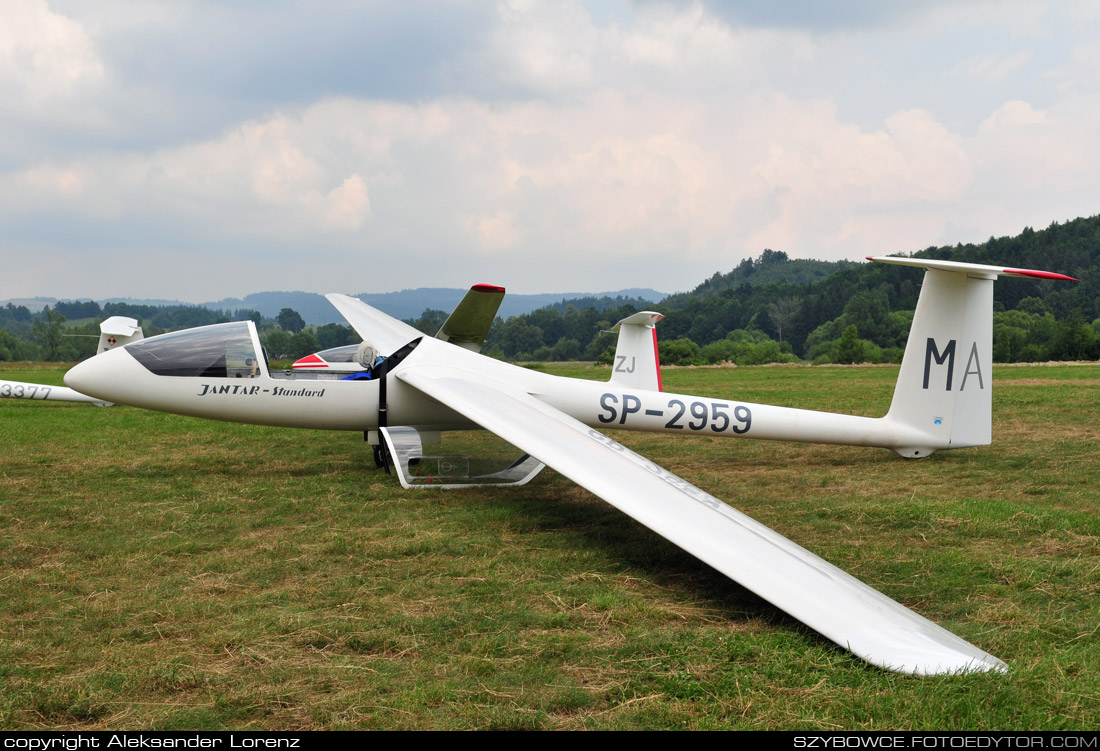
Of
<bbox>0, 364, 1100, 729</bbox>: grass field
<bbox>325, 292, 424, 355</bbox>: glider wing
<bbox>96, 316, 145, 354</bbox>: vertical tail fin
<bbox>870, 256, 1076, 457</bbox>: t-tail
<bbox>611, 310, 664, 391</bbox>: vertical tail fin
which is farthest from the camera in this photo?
<bbox>96, 316, 145, 354</bbox>: vertical tail fin

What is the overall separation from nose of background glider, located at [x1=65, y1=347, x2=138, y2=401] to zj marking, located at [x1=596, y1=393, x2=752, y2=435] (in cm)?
557

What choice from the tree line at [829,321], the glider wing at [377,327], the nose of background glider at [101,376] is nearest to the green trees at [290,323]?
the glider wing at [377,327]

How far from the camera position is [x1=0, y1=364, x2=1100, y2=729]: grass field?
3207 millimetres

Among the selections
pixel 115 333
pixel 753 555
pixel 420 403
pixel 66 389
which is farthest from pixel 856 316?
pixel 753 555

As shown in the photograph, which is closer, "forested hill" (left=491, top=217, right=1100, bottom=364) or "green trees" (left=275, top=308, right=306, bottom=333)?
"green trees" (left=275, top=308, right=306, bottom=333)

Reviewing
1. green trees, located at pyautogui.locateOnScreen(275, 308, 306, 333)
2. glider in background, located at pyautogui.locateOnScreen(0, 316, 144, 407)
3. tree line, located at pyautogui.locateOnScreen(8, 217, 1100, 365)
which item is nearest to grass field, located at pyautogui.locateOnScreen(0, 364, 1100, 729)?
green trees, located at pyautogui.locateOnScreen(275, 308, 306, 333)

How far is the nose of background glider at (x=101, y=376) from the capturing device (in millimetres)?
8711

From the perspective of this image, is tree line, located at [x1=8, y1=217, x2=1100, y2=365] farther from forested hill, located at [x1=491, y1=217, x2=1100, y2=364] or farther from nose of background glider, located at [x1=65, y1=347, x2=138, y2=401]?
nose of background glider, located at [x1=65, y1=347, x2=138, y2=401]

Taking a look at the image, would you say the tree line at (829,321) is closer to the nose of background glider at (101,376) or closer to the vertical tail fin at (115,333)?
the vertical tail fin at (115,333)

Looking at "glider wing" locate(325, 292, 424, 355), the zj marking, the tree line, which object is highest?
the tree line

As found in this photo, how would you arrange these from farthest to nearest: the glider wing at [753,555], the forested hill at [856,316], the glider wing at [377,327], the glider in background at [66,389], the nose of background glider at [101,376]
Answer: the forested hill at [856,316], the glider in background at [66,389], the glider wing at [377,327], the nose of background glider at [101,376], the glider wing at [753,555]

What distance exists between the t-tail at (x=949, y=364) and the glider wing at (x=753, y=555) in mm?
5040

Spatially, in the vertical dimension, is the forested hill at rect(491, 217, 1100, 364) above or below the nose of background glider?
above

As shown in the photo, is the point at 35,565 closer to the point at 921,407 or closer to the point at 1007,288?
the point at 921,407
